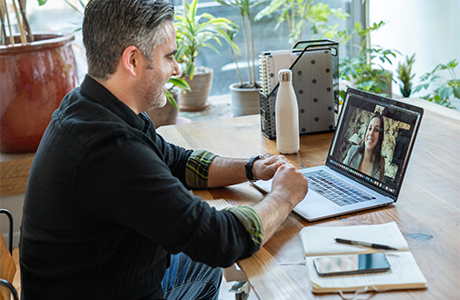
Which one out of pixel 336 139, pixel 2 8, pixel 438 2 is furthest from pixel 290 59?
pixel 438 2

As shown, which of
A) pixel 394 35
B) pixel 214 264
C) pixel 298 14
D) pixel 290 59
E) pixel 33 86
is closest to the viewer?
pixel 214 264

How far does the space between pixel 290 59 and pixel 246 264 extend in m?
0.93

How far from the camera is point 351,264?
857 millimetres

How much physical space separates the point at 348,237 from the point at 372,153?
0.32m

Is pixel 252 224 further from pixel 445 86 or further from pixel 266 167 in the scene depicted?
pixel 445 86

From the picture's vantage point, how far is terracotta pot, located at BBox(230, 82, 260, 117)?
3.37m

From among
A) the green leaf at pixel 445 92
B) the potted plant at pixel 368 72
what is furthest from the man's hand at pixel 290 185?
the potted plant at pixel 368 72

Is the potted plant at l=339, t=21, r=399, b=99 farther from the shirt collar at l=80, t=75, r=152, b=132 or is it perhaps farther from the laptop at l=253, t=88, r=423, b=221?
the shirt collar at l=80, t=75, r=152, b=132

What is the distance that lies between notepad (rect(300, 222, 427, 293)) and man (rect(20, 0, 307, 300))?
0.11 m

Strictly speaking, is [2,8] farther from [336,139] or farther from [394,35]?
[394,35]

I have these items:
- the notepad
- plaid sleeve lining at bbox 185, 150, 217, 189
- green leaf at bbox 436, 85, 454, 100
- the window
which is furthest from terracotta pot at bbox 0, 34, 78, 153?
green leaf at bbox 436, 85, 454, 100

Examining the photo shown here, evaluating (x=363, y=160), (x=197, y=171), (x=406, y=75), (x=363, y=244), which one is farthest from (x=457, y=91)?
(x=363, y=244)

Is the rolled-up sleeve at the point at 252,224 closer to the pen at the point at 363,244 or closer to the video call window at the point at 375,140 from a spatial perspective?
the pen at the point at 363,244

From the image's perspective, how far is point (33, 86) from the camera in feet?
7.39
